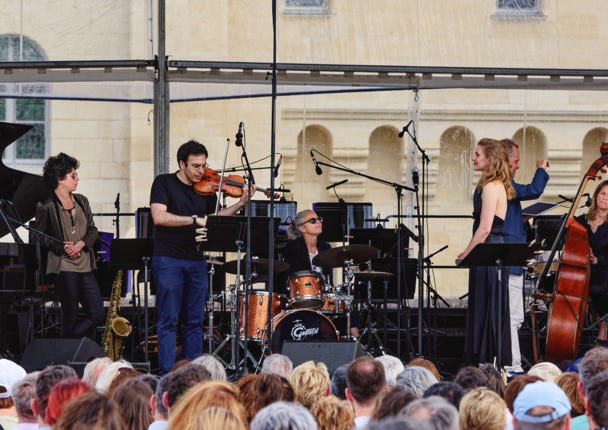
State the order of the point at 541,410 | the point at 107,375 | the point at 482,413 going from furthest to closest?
the point at 107,375 < the point at 482,413 < the point at 541,410

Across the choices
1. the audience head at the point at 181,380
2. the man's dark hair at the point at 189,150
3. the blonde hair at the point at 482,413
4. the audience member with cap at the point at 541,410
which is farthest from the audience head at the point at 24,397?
the man's dark hair at the point at 189,150

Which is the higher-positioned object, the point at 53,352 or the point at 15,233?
the point at 15,233

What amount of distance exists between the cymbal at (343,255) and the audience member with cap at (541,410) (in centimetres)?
675

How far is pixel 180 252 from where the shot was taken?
9.98m

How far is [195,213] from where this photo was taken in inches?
400

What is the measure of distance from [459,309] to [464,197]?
15.6ft

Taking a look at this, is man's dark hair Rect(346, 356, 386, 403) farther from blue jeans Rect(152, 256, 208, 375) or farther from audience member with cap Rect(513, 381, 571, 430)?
blue jeans Rect(152, 256, 208, 375)

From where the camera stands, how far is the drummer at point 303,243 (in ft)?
39.1

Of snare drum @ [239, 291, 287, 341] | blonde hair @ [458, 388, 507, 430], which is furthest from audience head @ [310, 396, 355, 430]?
snare drum @ [239, 291, 287, 341]

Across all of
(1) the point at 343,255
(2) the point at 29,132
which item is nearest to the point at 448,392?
(1) the point at 343,255

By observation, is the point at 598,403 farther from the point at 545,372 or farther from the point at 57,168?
the point at 57,168

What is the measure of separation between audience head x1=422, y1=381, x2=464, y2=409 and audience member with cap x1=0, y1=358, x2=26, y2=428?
2.06m

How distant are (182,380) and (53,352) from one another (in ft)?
12.5

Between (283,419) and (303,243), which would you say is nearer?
(283,419)
